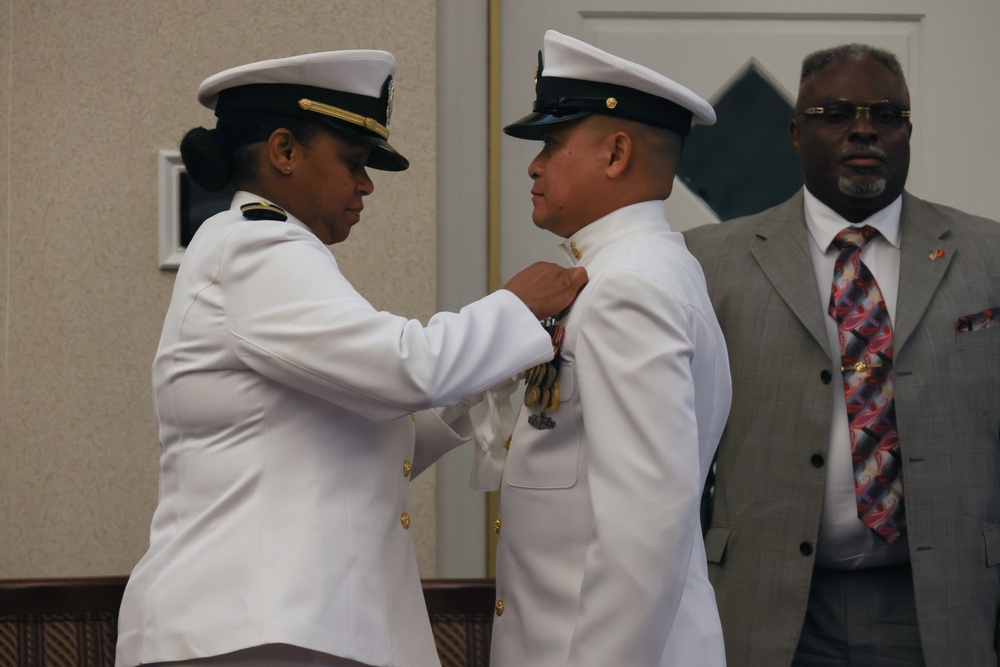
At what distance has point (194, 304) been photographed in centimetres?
171

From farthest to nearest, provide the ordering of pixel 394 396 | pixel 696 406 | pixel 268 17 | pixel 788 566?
pixel 268 17
pixel 788 566
pixel 696 406
pixel 394 396

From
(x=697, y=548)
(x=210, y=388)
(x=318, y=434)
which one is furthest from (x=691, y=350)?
(x=210, y=388)

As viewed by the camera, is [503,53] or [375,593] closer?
[375,593]

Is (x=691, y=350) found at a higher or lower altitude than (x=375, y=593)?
higher

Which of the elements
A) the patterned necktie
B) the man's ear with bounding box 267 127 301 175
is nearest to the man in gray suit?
the patterned necktie

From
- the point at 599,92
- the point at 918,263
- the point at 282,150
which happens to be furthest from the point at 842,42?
the point at 282,150

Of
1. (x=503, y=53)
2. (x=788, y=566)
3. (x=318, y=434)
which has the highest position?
(x=503, y=53)

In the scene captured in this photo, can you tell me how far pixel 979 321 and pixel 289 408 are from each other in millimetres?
1391

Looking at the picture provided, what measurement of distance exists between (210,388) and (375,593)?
373 millimetres

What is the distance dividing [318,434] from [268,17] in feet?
5.45

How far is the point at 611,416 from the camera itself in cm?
167

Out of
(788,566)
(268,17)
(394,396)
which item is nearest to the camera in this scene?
(394,396)

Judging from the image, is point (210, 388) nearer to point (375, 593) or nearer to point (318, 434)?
point (318, 434)

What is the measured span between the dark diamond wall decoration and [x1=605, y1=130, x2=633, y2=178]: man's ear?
54.4 inches
